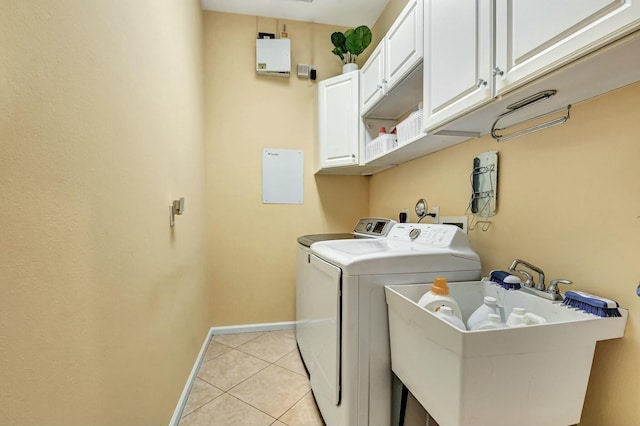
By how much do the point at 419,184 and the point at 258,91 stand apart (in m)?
1.74

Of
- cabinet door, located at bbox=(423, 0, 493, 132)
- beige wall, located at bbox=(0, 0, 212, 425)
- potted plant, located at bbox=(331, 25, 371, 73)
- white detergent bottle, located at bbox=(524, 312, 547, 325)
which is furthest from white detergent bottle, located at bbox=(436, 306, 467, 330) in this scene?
potted plant, located at bbox=(331, 25, 371, 73)

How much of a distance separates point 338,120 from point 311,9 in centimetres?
107

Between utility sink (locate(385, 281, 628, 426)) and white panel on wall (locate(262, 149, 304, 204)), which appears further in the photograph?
white panel on wall (locate(262, 149, 304, 204))

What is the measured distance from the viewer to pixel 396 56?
5.37ft

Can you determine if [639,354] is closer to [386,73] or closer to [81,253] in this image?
[81,253]

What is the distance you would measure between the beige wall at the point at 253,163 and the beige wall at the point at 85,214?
1.16 metres

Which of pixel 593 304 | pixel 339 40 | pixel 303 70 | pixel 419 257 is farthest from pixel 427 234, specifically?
pixel 303 70

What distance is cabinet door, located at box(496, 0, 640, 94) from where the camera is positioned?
0.61m

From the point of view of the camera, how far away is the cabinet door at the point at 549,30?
0.61 metres

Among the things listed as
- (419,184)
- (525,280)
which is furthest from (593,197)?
(419,184)

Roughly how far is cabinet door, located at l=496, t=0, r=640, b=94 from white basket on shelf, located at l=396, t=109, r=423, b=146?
548 millimetres

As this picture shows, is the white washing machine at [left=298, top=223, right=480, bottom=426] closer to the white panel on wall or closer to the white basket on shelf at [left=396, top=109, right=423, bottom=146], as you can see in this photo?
the white basket on shelf at [left=396, top=109, right=423, bottom=146]

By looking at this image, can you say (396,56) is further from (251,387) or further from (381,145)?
(251,387)

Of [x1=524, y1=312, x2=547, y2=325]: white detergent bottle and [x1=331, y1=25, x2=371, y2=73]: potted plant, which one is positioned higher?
[x1=331, y1=25, x2=371, y2=73]: potted plant
